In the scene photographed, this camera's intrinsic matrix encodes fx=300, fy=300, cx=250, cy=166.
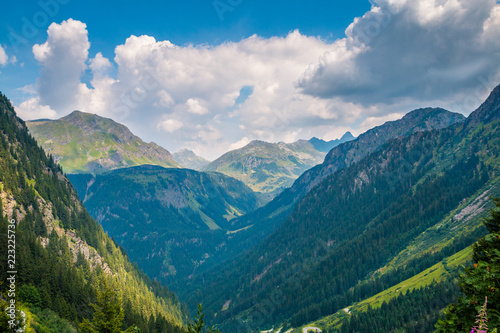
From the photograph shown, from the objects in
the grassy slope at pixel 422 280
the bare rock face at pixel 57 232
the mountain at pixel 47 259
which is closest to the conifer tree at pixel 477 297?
the mountain at pixel 47 259

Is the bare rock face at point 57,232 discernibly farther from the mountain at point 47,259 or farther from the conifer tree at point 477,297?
the conifer tree at point 477,297

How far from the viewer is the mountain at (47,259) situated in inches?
2948

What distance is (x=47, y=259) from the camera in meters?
108

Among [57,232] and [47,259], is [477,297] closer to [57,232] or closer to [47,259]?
[47,259]

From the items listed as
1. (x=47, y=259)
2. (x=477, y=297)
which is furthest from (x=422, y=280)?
(x=47, y=259)

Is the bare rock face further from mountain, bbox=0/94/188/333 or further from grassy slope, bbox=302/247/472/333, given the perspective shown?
grassy slope, bbox=302/247/472/333

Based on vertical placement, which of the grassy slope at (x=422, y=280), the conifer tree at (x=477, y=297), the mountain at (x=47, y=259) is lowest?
the grassy slope at (x=422, y=280)

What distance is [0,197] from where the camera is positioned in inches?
5384

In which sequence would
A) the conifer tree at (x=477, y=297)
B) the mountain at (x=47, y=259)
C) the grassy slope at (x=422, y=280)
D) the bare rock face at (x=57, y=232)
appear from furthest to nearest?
the grassy slope at (x=422, y=280) < the bare rock face at (x=57, y=232) < the mountain at (x=47, y=259) < the conifer tree at (x=477, y=297)

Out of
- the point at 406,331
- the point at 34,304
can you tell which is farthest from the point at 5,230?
the point at 406,331

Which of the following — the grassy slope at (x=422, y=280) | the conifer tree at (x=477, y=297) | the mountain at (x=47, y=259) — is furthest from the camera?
the grassy slope at (x=422, y=280)

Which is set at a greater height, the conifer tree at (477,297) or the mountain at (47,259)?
the mountain at (47,259)

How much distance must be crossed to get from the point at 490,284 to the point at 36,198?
195171mm

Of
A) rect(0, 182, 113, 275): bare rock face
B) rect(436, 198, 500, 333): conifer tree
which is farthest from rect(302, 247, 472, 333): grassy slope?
rect(436, 198, 500, 333): conifer tree
